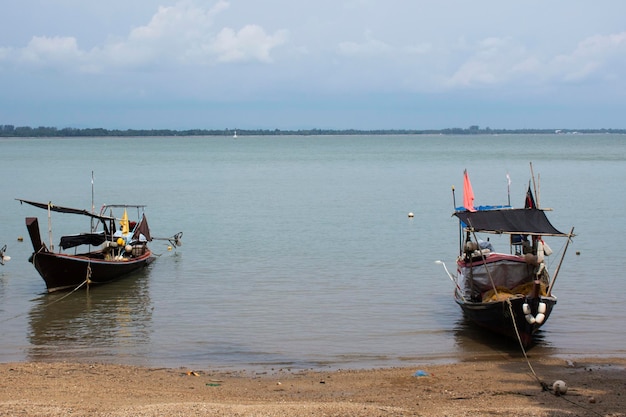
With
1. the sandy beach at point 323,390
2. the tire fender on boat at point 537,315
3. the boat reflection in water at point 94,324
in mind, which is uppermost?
the tire fender on boat at point 537,315

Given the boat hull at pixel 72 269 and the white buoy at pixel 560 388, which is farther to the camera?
the boat hull at pixel 72 269

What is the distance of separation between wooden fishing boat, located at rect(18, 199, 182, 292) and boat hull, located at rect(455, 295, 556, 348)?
11795 millimetres

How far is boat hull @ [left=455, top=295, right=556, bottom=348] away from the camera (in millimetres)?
16031

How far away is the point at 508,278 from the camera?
17234mm

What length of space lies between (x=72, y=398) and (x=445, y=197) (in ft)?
133

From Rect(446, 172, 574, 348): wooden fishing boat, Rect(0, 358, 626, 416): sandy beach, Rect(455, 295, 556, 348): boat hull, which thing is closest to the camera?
Rect(0, 358, 626, 416): sandy beach

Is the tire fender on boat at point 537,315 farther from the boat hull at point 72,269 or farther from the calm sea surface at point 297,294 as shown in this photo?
the boat hull at point 72,269

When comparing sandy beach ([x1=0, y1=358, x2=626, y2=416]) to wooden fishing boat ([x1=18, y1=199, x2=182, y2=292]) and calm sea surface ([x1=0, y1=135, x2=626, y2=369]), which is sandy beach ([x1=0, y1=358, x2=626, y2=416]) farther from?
wooden fishing boat ([x1=18, y1=199, x2=182, y2=292])

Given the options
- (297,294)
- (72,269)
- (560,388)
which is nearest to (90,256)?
(72,269)

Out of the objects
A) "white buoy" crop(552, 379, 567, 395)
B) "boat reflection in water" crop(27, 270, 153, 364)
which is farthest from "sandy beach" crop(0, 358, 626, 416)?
"boat reflection in water" crop(27, 270, 153, 364)

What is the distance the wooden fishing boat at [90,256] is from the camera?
22.6 meters

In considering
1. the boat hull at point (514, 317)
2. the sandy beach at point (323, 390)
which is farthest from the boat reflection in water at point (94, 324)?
the boat hull at point (514, 317)

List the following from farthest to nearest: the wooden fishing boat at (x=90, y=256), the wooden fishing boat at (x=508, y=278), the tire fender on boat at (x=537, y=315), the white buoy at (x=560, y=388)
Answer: the wooden fishing boat at (x=90, y=256)
the wooden fishing boat at (x=508, y=278)
the tire fender on boat at (x=537, y=315)
the white buoy at (x=560, y=388)

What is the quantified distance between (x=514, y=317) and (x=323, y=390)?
4864 mm
